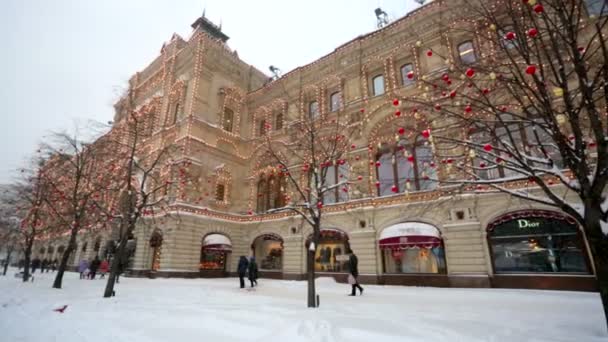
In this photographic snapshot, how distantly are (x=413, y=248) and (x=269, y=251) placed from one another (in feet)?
34.6

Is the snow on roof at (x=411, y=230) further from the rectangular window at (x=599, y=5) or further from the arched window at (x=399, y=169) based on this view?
the rectangular window at (x=599, y=5)

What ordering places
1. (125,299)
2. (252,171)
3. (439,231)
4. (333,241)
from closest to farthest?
(125,299)
(439,231)
(333,241)
(252,171)

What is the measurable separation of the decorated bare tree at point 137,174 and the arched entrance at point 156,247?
117 centimetres

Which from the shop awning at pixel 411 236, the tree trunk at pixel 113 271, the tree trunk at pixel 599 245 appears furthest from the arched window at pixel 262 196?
the tree trunk at pixel 599 245

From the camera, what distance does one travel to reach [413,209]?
50.8 feet

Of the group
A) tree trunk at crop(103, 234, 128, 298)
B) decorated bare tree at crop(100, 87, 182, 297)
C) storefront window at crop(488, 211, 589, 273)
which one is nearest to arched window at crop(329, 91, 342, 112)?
decorated bare tree at crop(100, 87, 182, 297)

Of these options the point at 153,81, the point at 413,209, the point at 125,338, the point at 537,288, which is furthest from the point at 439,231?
the point at 153,81

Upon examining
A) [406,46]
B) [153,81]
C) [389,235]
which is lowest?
[389,235]

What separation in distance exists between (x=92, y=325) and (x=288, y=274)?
13972 millimetres

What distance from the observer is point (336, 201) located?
62.9 feet

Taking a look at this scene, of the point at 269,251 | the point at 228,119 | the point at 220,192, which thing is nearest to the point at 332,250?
the point at 269,251

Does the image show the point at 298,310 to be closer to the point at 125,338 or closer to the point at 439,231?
the point at 125,338

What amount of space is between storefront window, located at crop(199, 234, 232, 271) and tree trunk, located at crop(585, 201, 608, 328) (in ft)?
63.9

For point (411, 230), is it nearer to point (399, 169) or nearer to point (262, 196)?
point (399, 169)
